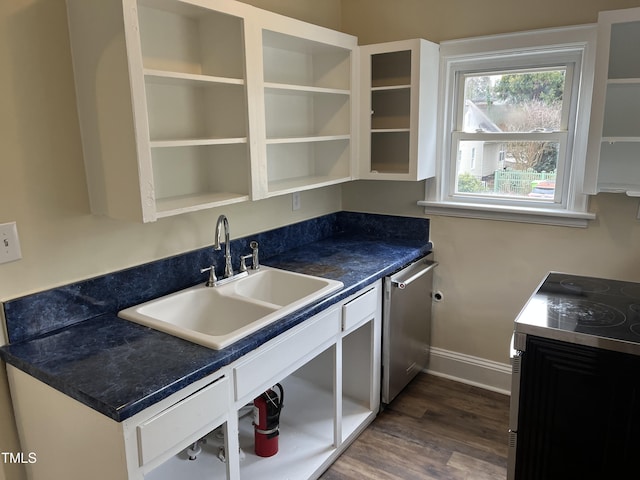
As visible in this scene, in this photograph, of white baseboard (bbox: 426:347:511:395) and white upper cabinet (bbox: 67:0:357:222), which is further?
white baseboard (bbox: 426:347:511:395)

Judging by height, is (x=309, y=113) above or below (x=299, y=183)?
above

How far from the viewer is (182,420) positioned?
143cm

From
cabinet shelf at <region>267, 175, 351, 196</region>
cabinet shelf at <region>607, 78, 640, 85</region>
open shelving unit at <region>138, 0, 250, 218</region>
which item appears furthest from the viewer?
cabinet shelf at <region>267, 175, 351, 196</region>

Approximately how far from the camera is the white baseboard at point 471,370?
291 cm

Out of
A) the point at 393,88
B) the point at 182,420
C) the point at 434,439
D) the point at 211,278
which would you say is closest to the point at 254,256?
the point at 211,278

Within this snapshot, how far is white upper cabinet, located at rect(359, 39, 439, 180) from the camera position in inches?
103

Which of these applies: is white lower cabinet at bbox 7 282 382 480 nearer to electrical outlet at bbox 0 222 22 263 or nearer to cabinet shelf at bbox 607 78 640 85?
electrical outlet at bbox 0 222 22 263

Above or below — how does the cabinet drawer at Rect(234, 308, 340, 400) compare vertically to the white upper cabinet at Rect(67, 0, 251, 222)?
below

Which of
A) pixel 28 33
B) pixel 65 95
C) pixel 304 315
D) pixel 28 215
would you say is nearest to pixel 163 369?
pixel 304 315

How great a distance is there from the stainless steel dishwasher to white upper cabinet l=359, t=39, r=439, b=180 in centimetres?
58

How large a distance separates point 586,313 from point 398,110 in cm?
160

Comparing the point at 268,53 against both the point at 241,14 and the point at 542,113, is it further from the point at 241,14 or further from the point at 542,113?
the point at 542,113

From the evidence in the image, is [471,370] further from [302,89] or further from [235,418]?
[302,89]

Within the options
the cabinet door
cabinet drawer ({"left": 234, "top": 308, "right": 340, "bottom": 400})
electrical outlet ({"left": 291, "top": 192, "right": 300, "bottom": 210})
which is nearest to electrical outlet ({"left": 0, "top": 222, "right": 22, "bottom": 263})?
cabinet drawer ({"left": 234, "top": 308, "right": 340, "bottom": 400})
